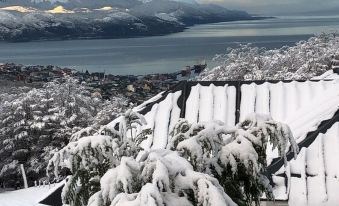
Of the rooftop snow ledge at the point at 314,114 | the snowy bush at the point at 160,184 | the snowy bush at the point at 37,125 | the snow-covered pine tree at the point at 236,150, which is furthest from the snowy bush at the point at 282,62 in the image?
the snowy bush at the point at 160,184

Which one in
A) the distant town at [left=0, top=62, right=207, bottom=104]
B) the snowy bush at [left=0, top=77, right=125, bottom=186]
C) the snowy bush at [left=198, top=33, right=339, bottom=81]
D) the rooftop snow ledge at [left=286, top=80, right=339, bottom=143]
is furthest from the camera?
the distant town at [left=0, top=62, right=207, bottom=104]

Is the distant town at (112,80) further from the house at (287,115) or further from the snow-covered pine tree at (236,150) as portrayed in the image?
the snow-covered pine tree at (236,150)

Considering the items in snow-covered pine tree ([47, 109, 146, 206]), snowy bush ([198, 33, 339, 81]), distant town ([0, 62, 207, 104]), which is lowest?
distant town ([0, 62, 207, 104])

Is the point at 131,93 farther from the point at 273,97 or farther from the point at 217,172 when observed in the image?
the point at 217,172

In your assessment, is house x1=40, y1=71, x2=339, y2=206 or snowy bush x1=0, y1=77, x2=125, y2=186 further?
snowy bush x1=0, y1=77, x2=125, y2=186

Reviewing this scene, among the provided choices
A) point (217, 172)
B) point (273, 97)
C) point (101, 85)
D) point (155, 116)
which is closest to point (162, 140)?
point (155, 116)

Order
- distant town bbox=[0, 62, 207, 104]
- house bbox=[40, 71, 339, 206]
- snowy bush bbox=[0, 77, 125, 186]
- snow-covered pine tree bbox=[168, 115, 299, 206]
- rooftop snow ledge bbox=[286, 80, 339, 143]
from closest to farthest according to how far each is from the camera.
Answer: snow-covered pine tree bbox=[168, 115, 299, 206] → house bbox=[40, 71, 339, 206] → rooftop snow ledge bbox=[286, 80, 339, 143] → snowy bush bbox=[0, 77, 125, 186] → distant town bbox=[0, 62, 207, 104]

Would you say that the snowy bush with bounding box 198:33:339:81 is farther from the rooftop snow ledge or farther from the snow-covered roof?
the rooftop snow ledge

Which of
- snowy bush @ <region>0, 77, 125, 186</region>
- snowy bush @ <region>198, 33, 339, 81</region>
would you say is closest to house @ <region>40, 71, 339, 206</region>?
snowy bush @ <region>0, 77, 125, 186</region>
